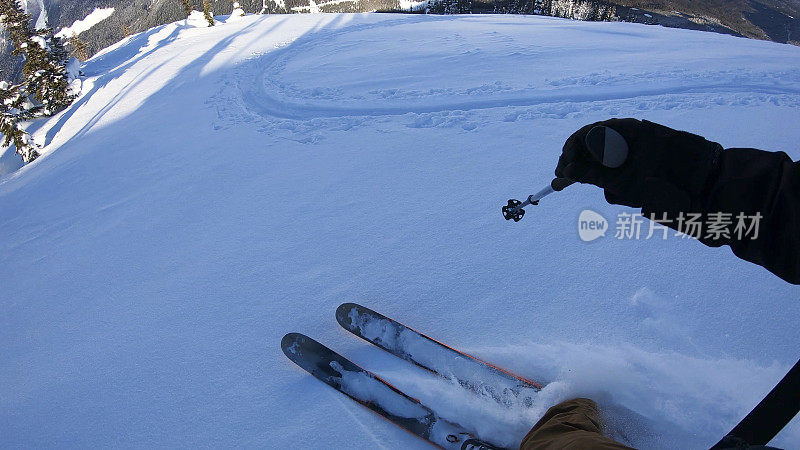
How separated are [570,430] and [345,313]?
1619 mm

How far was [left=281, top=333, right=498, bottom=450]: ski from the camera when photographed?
7.27 feet

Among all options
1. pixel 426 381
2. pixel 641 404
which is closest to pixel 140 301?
pixel 426 381

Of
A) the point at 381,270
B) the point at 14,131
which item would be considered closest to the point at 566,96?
the point at 381,270

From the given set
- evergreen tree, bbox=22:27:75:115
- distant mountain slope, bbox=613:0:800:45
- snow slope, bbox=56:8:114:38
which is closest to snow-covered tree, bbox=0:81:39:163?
evergreen tree, bbox=22:27:75:115

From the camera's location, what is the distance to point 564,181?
1973 millimetres

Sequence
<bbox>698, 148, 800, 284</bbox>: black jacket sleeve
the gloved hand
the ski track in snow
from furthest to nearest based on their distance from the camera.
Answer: the ski track in snow → the gloved hand → <bbox>698, 148, 800, 284</bbox>: black jacket sleeve

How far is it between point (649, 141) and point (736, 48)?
846 cm

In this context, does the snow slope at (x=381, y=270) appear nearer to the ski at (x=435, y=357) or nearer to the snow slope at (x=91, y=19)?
the ski at (x=435, y=357)

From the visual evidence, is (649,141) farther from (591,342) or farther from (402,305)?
(402,305)

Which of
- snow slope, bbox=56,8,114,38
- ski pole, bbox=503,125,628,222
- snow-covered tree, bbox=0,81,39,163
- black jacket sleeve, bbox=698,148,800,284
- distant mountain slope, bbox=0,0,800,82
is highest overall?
snow slope, bbox=56,8,114,38

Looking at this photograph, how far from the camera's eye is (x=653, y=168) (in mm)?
1584

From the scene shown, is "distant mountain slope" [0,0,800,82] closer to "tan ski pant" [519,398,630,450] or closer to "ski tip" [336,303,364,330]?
"ski tip" [336,303,364,330]

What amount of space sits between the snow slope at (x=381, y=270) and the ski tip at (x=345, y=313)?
122 millimetres

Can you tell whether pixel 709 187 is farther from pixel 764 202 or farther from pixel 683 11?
pixel 683 11
